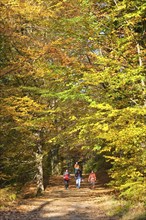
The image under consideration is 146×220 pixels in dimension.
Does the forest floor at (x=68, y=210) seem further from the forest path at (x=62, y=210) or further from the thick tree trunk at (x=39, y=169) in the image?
the thick tree trunk at (x=39, y=169)

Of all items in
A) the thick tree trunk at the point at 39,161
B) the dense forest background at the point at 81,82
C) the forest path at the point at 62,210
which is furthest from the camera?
the thick tree trunk at the point at 39,161

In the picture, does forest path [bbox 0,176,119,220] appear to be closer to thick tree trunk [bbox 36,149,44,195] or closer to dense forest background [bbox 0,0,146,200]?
dense forest background [bbox 0,0,146,200]

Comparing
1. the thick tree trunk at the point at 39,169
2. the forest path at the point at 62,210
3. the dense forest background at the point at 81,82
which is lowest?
the forest path at the point at 62,210

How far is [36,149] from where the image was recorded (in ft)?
70.7

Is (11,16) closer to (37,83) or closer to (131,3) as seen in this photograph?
(37,83)

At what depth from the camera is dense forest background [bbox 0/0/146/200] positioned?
10.0 metres

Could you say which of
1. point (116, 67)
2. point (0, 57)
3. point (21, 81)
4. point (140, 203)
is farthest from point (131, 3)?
point (21, 81)

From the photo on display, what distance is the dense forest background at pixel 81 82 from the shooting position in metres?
10.0

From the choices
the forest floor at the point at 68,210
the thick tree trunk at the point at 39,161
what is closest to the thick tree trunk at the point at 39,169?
the thick tree trunk at the point at 39,161

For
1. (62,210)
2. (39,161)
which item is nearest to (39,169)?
(39,161)

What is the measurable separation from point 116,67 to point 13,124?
7507 mm

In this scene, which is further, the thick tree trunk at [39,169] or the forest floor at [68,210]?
the thick tree trunk at [39,169]

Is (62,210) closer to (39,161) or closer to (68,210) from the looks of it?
(68,210)

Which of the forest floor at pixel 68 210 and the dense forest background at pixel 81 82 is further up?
the dense forest background at pixel 81 82
